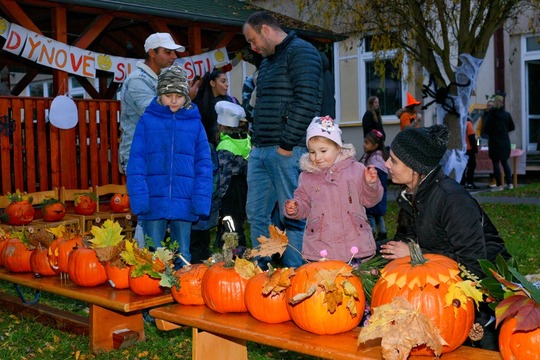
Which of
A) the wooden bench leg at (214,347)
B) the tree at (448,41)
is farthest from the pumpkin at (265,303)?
the tree at (448,41)

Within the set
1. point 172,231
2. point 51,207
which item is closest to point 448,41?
point 51,207

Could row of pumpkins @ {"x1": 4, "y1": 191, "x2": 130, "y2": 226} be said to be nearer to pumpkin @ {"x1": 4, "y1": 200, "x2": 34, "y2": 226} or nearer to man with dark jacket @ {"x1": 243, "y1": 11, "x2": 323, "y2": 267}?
pumpkin @ {"x1": 4, "y1": 200, "x2": 34, "y2": 226}

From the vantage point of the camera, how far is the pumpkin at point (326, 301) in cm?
296

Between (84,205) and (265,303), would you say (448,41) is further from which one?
(265,303)

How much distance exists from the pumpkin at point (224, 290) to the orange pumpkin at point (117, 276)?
0.83 metres

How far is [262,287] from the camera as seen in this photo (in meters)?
3.29

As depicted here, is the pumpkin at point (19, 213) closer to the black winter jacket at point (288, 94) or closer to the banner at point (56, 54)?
the banner at point (56, 54)

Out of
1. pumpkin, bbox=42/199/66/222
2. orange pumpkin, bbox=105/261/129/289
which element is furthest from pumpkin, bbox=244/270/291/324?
pumpkin, bbox=42/199/66/222

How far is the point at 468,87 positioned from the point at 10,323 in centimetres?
969

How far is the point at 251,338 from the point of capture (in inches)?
123

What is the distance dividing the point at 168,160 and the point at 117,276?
102 centimetres

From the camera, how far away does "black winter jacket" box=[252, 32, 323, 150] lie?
519 centimetres

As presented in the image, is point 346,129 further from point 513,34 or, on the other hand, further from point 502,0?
point 502,0

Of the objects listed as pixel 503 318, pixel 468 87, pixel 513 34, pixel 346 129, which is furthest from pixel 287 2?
pixel 503 318
